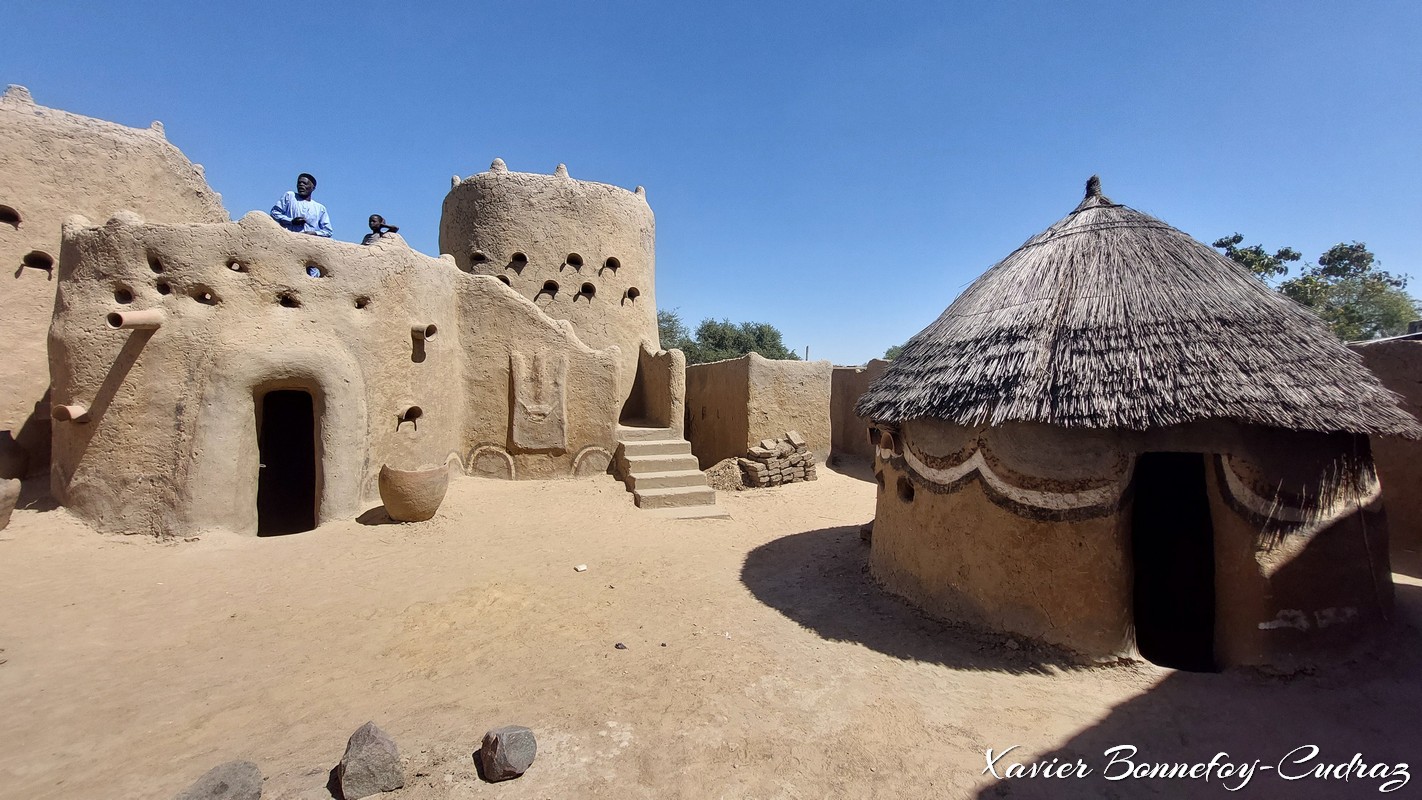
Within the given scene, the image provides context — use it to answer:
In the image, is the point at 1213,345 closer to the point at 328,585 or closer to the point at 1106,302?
the point at 1106,302

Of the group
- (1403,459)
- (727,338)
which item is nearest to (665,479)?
(1403,459)

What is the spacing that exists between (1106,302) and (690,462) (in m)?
6.29

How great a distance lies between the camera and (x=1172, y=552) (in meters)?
5.44

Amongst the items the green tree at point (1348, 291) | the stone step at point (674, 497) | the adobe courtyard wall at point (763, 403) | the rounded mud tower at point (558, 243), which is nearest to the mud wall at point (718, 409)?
the adobe courtyard wall at point (763, 403)

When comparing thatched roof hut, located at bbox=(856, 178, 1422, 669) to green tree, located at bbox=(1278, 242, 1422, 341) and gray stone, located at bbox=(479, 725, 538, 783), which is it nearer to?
gray stone, located at bbox=(479, 725, 538, 783)

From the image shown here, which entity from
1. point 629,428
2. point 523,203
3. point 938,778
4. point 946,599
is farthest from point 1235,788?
point 523,203

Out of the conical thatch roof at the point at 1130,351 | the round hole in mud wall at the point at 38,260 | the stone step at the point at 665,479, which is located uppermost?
the round hole in mud wall at the point at 38,260

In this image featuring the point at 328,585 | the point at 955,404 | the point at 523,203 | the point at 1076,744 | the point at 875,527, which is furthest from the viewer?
the point at 523,203

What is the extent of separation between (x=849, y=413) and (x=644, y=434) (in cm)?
547

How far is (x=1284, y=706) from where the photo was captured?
3.45m

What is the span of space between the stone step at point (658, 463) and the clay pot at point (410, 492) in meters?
2.91

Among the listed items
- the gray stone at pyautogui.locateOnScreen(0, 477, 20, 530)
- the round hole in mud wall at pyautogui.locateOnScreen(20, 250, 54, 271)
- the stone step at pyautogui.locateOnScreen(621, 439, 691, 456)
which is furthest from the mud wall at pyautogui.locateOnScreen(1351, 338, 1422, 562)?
the round hole in mud wall at pyautogui.locateOnScreen(20, 250, 54, 271)

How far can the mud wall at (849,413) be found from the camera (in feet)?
41.9

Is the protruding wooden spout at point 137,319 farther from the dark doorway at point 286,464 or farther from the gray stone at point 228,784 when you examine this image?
the gray stone at point 228,784
